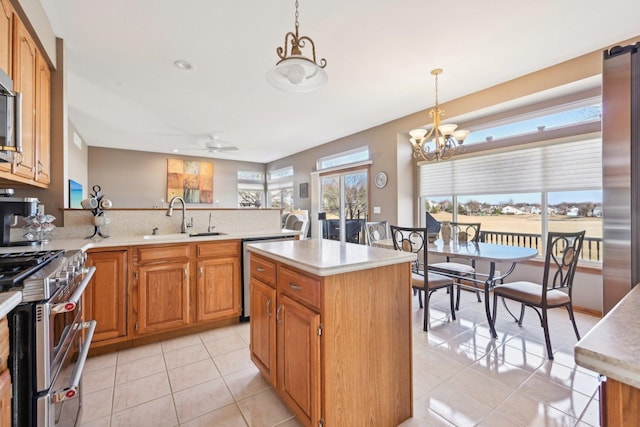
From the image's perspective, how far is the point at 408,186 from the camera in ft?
16.5

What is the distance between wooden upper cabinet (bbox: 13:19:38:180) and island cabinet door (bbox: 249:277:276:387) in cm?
168

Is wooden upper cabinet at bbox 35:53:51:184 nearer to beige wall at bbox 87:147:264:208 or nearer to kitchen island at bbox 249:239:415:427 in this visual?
kitchen island at bbox 249:239:415:427

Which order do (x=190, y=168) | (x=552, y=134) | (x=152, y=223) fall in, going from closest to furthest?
(x=152, y=223) < (x=552, y=134) < (x=190, y=168)

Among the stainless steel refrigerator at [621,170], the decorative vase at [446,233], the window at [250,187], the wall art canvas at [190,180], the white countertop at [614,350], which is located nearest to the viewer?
the white countertop at [614,350]

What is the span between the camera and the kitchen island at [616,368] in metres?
0.52

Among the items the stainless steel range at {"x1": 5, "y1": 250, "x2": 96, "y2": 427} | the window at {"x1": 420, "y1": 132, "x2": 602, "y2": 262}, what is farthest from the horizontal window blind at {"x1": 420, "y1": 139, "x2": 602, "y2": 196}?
the stainless steel range at {"x1": 5, "y1": 250, "x2": 96, "y2": 427}

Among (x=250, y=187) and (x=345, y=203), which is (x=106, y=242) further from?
(x=250, y=187)

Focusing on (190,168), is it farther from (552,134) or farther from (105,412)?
(552,134)

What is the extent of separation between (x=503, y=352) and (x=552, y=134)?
2.76m

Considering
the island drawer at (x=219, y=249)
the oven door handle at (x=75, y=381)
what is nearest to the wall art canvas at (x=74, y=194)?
the island drawer at (x=219, y=249)

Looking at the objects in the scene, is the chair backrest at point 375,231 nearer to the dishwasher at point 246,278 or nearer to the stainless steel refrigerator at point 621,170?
the dishwasher at point 246,278

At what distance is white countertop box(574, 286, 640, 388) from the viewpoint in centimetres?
52

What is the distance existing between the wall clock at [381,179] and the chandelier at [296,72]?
11.5 feet

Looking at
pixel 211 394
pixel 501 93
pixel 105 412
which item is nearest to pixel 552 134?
pixel 501 93
